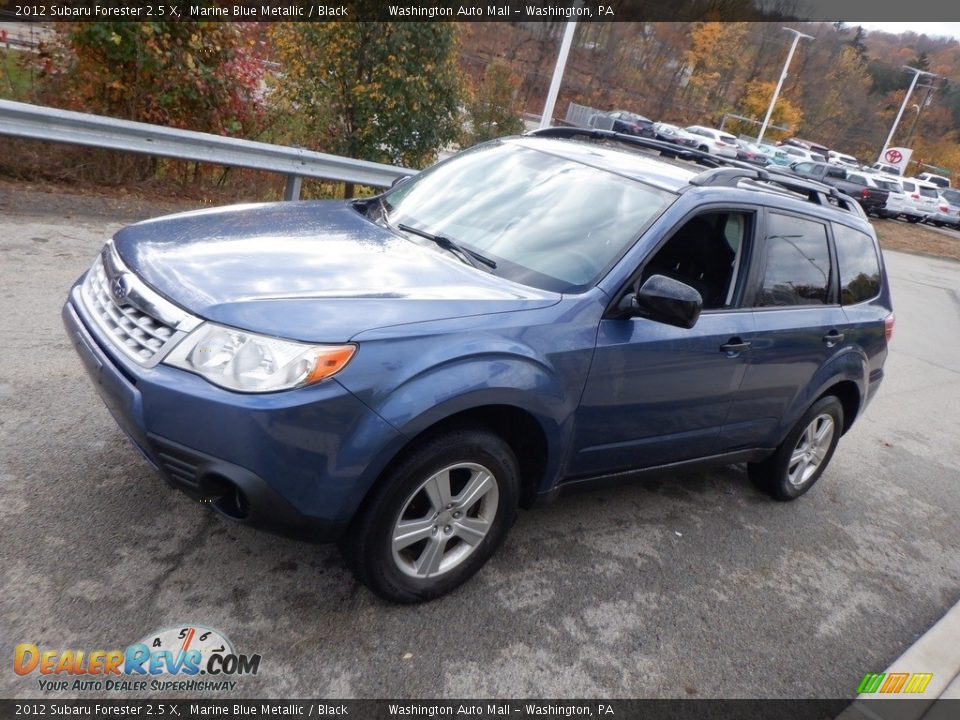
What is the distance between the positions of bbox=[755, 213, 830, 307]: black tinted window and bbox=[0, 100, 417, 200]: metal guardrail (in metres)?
5.56

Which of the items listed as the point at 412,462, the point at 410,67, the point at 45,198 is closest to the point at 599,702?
the point at 412,462

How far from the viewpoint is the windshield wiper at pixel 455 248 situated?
3357mm

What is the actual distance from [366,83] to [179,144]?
4.20m

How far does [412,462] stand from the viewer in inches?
106

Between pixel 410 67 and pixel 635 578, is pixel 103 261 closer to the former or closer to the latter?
pixel 635 578

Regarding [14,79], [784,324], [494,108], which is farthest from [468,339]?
[494,108]

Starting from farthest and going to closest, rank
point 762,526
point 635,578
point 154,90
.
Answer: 1. point 154,90
2. point 762,526
3. point 635,578

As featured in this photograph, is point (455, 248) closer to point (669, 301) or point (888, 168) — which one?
point (669, 301)

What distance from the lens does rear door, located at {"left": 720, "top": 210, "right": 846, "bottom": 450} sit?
3.94 m

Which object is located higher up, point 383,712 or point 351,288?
point 351,288

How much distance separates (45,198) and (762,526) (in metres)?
7.04

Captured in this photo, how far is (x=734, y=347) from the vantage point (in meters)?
3.74

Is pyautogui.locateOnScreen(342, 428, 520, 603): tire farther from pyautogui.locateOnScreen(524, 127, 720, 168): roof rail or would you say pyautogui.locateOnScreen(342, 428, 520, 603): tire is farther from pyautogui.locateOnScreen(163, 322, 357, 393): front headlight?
pyautogui.locateOnScreen(524, 127, 720, 168): roof rail

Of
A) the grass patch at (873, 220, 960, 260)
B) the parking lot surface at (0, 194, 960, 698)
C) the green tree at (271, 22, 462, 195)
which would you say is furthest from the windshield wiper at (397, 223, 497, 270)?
the grass patch at (873, 220, 960, 260)
